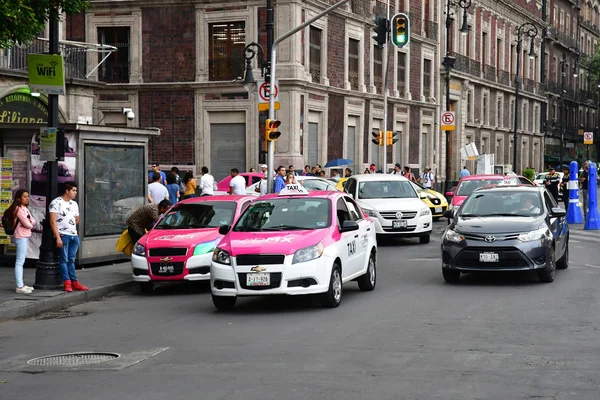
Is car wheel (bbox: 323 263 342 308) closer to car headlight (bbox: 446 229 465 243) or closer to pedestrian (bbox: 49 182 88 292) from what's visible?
car headlight (bbox: 446 229 465 243)

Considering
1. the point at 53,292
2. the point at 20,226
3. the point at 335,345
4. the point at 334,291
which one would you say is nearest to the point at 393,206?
the point at 53,292

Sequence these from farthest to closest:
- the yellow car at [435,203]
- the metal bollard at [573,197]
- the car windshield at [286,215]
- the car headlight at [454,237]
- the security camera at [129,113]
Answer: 1. the security camera at [129,113]
2. the yellow car at [435,203]
3. the metal bollard at [573,197]
4. the car headlight at [454,237]
5. the car windshield at [286,215]

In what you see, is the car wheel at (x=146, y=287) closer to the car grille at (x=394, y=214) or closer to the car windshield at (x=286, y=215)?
the car windshield at (x=286, y=215)

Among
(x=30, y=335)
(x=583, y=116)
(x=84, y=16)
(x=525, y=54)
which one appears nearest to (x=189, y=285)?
(x=30, y=335)

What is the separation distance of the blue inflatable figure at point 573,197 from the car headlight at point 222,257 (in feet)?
61.1

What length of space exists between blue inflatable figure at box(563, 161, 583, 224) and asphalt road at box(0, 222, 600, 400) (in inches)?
577

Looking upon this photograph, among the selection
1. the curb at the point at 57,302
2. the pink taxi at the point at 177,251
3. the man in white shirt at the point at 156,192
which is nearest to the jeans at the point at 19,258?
the curb at the point at 57,302

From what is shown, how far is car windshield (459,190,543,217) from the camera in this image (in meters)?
16.6

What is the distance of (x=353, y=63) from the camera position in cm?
4544

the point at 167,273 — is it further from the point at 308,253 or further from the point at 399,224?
the point at 399,224

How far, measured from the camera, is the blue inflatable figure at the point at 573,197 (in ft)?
99.6

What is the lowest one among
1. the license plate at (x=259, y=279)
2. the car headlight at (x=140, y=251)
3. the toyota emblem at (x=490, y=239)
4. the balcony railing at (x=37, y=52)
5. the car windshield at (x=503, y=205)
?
the license plate at (x=259, y=279)

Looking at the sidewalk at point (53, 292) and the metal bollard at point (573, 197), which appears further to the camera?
the metal bollard at point (573, 197)

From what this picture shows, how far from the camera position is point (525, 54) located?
77250mm
